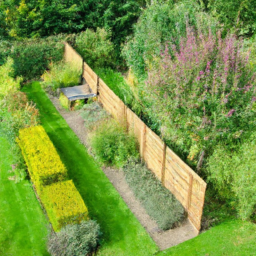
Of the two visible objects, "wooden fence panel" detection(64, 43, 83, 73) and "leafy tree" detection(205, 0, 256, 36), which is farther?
"wooden fence panel" detection(64, 43, 83, 73)

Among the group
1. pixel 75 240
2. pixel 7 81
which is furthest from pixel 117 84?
pixel 75 240

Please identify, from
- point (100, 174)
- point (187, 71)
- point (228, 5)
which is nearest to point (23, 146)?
point (100, 174)

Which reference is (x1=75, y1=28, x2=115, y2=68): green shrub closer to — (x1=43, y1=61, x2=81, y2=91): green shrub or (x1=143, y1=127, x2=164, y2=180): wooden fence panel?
(x1=43, y1=61, x2=81, y2=91): green shrub

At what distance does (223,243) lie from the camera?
833 centimetres

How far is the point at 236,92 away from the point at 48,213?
237 inches

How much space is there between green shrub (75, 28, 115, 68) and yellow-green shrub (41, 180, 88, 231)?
382 inches

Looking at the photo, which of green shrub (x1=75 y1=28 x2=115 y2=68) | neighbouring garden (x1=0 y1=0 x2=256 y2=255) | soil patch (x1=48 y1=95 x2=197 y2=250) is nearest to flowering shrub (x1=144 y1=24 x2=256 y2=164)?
neighbouring garden (x1=0 y1=0 x2=256 y2=255)

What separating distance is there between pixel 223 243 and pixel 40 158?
19.0ft

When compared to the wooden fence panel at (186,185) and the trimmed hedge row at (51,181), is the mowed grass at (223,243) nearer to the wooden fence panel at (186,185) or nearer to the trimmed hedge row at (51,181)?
the wooden fence panel at (186,185)

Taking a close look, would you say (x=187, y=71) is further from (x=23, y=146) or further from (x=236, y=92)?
(x=23, y=146)

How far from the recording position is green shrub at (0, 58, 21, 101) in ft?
46.4

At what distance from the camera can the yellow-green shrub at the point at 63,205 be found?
8539 millimetres

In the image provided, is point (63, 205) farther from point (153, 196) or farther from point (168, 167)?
point (168, 167)

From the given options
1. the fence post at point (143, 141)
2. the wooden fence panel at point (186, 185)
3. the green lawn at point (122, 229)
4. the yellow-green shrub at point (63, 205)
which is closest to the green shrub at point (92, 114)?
the green lawn at point (122, 229)
